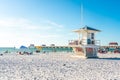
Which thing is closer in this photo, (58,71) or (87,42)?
(58,71)

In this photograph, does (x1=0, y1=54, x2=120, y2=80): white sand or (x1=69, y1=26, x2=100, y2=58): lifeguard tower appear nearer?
(x1=0, y1=54, x2=120, y2=80): white sand

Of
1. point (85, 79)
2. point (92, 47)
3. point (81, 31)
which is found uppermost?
point (81, 31)

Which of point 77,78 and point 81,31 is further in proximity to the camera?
point 81,31

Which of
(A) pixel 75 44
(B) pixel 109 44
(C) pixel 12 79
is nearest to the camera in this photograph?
(C) pixel 12 79

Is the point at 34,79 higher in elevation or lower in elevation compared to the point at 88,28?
lower

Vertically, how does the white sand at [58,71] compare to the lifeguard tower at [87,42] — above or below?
below

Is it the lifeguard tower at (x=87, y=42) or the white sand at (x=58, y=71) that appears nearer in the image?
the white sand at (x=58, y=71)

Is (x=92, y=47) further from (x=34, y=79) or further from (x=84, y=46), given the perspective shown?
(x=34, y=79)

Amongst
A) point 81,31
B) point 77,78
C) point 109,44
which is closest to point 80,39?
point 81,31

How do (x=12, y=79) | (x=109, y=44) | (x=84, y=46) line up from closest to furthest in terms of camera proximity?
(x=12, y=79) < (x=84, y=46) < (x=109, y=44)

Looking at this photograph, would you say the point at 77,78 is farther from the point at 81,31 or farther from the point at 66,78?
the point at 81,31

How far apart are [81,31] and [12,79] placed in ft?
56.0

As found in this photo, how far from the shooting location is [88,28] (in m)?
26.3

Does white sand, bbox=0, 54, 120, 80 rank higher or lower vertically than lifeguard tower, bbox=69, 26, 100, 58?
lower
